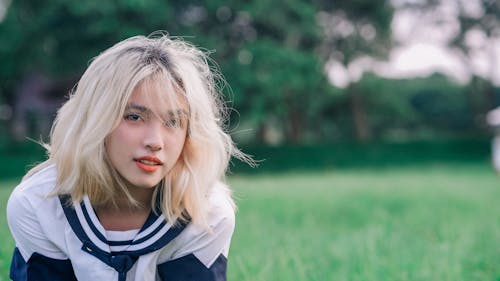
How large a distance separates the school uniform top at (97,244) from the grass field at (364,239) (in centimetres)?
98

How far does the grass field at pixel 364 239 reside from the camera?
9.96 feet

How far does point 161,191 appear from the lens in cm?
192

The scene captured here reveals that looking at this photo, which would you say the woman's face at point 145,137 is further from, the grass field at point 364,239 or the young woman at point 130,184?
the grass field at point 364,239

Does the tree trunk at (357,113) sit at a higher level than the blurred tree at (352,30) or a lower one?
lower

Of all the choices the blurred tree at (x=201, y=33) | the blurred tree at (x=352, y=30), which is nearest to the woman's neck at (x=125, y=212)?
the blurred tree at (x=201, y=33)

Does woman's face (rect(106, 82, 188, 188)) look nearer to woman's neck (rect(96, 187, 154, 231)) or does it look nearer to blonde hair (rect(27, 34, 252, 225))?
blonde hair (rect(27, 34, 252, 225))

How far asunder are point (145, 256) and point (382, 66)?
2639 centimetres

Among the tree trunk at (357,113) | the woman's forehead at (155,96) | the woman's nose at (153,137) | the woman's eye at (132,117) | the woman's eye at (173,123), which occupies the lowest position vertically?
the tree trunk at (357,113)

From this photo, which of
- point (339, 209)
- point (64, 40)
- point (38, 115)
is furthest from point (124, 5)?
point (339, 209)

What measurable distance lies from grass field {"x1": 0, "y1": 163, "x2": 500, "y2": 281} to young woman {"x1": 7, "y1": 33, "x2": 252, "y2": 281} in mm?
986

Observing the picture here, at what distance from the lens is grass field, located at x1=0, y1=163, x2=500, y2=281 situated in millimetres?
3035

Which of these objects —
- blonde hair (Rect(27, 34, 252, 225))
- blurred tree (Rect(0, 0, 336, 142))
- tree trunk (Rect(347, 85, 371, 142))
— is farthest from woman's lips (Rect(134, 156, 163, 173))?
tree trunk (Rect(347, 85, 371, 142))

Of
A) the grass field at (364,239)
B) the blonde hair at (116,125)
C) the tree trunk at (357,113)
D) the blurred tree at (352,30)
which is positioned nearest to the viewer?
the blonde hair at (116,125)

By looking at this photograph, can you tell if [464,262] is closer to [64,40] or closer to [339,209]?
[339,209]
